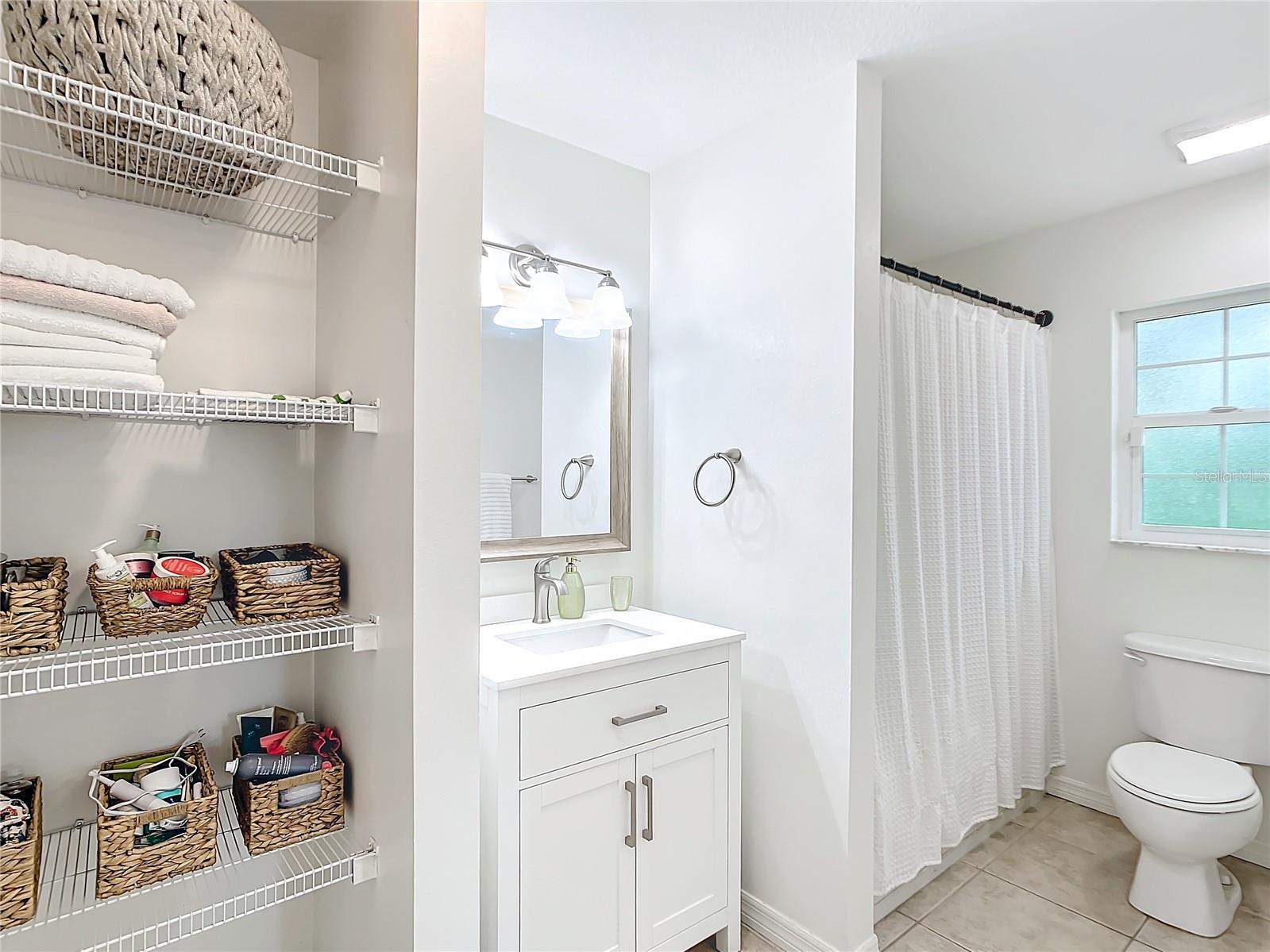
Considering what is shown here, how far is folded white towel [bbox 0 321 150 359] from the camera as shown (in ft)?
3.01

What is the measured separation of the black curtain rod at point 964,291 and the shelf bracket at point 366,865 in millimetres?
1929

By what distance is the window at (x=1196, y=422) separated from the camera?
251 cm

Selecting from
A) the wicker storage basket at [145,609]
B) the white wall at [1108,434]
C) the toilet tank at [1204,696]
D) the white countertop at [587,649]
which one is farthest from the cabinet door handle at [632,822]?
the white wall at [1108,434]

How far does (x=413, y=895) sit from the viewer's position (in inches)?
43.6

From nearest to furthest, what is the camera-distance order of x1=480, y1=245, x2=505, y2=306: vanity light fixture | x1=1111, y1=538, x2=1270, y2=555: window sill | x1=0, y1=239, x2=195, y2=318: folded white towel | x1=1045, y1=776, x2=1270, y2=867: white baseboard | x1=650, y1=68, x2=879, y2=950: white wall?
1. x1=0, y1=239, x2=195, y2=318: folded white towel
2. x1=650, y1=68, x2=879, y2=950: white wall
3. x1=480, y1=245, x2=505, y2=306: vanity light fixture
4. x1=1111, y1=538, x2=1270, y2=555: window sill
5. x1=1045, y1=776, x2=1270, y2=867: white baseboard

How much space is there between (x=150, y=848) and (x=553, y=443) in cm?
142

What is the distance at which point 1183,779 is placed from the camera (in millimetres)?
2156

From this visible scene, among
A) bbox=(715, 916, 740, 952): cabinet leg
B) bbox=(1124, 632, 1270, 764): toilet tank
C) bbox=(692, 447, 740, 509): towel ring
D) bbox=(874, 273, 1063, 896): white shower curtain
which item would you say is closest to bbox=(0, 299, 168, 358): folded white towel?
bbox=(692, 447, 740, 509): towel ring

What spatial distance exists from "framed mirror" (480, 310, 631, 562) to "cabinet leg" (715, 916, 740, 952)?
1.12 m

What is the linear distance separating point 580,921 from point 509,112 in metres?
2.15

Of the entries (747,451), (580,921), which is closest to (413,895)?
(580,921)

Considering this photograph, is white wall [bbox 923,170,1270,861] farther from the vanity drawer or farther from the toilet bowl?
the vanity drawer

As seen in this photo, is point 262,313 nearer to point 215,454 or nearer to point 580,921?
point 215,454

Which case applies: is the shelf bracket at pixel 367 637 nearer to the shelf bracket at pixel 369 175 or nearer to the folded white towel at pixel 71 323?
the folded white towel at pixel 71 323
